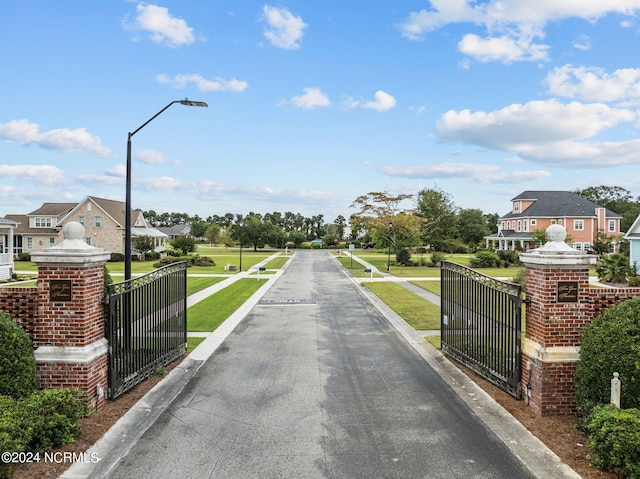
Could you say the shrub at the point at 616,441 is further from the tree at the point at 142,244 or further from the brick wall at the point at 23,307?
the tree at the point at 142,244

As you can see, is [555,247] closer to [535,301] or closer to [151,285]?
[535,301]

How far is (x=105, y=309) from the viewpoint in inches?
286

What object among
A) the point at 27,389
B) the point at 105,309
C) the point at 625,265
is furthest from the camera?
the point at 625,265

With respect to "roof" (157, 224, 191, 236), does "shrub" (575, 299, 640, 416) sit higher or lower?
lower

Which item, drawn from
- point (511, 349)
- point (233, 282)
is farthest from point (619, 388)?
point (233, 282)

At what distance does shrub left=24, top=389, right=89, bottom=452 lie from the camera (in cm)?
515

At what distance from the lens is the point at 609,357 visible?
5539 mm

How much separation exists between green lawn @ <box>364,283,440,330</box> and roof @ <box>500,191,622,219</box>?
143 feet

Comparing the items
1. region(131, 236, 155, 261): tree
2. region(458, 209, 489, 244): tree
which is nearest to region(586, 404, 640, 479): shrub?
region(131, 236, 155, 261): tree

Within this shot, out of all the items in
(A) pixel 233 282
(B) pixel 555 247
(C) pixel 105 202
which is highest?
(C) pixel 105 202

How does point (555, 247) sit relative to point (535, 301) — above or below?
above

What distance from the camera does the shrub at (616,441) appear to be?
453cm

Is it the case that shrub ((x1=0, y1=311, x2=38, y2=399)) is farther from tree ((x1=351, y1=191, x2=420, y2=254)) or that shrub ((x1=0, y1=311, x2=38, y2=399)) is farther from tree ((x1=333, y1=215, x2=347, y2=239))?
tree ((x1=333, y1=215, x2=347, y2=239))

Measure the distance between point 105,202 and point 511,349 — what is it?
53779 millimetres
